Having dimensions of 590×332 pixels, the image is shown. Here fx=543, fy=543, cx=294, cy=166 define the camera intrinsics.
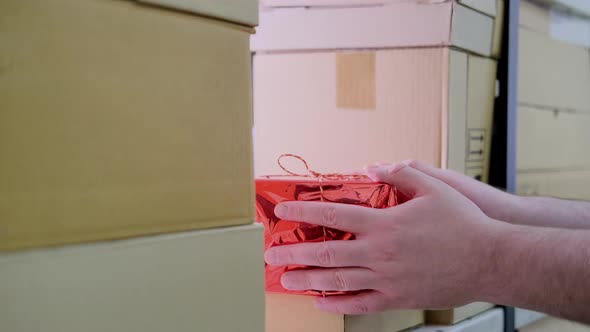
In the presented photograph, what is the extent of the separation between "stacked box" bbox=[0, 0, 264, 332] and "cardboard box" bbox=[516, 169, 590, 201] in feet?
2.54

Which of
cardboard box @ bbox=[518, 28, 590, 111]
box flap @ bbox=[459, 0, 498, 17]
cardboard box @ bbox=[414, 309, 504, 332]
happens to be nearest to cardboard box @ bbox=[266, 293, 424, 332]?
cardboard box @ bbox=[414, 309, 504, 332]

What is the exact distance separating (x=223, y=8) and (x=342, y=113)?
0.41m

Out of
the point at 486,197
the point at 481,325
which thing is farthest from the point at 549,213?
the point at 481,325

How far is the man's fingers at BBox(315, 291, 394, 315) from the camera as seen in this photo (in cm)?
64

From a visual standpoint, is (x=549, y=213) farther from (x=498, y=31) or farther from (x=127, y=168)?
(x=127, y=168)

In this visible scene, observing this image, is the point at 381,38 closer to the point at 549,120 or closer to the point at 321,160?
the point at 321,160

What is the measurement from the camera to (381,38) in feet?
2.80

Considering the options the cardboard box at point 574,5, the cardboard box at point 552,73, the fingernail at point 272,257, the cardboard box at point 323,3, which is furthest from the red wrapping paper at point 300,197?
the cardboard box at point 574,5

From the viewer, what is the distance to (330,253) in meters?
0.62

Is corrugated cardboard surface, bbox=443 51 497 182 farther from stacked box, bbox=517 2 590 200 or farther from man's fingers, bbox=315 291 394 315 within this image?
man's fingers, bbox=315 291 394 315

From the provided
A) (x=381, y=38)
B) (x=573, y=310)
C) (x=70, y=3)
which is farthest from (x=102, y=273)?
(x=381, y=38)

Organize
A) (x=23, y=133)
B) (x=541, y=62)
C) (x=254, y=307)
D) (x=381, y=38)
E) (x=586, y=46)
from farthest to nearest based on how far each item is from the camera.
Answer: (x=586, y=46), (x=541, y=62), (x=381, y=38), (x=254, y=307), (x=23, y=133)

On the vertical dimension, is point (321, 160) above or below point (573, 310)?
above

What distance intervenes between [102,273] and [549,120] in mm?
1085
